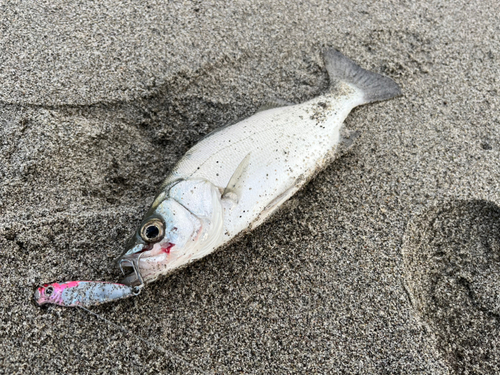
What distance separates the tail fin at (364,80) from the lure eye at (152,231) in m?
1.80

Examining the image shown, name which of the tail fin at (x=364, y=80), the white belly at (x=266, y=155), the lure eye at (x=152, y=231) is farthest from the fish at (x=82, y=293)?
the tail fin at (x=364, y=80)

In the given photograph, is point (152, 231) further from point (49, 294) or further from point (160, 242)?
point (49, 294)

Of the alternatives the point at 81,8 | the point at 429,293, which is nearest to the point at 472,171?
the point at 429,293

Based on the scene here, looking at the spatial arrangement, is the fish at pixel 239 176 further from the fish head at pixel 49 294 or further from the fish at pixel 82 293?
the fish head at pixel 49 294

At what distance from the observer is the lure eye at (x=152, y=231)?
6.22 ft

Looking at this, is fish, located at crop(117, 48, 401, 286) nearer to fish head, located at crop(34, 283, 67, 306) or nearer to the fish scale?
the fish scale

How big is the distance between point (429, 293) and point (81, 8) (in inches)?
137

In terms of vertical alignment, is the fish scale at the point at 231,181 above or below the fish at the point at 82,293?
above

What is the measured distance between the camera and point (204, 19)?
3.17 meters

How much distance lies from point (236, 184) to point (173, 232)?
0.50 metres

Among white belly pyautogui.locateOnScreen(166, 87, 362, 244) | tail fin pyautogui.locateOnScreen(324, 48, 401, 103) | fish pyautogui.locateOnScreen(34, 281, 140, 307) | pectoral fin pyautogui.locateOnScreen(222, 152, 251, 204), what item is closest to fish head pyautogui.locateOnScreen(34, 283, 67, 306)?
fish pyautogui.locateOnScreen(34, 281, 140, 307)

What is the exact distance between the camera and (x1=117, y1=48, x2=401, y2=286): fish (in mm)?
1932

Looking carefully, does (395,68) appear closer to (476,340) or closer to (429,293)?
(429,293)

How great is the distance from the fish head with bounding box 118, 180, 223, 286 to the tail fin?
4.94 feet
